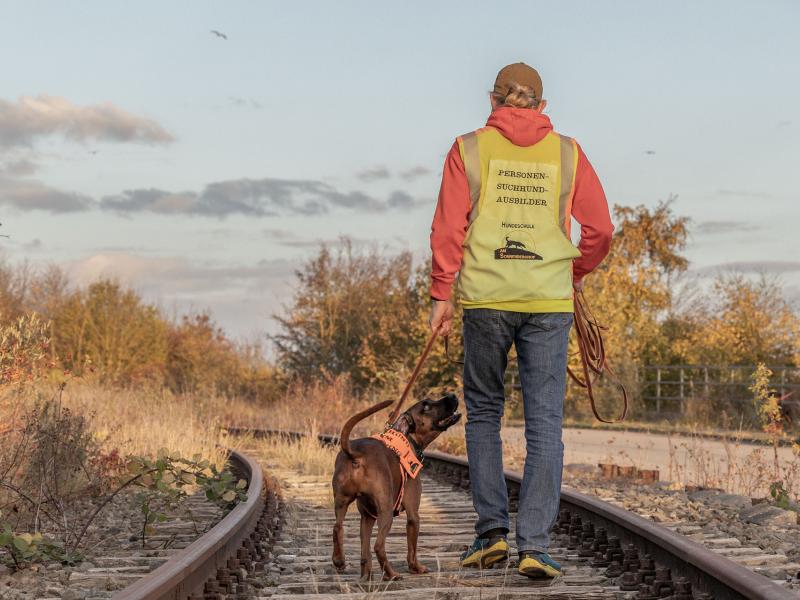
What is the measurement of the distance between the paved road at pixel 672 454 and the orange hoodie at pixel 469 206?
16.2ft

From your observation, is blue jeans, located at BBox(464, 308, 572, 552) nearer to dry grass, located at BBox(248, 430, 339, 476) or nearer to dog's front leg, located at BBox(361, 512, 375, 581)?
dog's front leg, located at BBox(361, 512, 375, 581)

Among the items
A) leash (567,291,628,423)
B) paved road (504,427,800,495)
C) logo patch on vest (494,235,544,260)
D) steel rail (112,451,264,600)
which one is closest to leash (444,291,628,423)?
leash (567,291,628,423)

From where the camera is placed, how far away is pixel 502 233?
16.5 feet

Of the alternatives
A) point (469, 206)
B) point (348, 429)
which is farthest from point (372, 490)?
point (469, 206)

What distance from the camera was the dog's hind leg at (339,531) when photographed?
199 inches

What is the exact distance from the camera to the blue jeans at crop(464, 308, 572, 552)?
510 centimetres

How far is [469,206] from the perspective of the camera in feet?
A: 16.6

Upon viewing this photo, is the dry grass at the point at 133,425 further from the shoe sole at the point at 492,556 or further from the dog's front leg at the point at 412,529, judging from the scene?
the shoe sole at the point at 492,556

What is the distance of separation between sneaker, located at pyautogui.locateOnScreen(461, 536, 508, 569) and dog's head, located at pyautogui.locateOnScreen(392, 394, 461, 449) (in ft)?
1.91

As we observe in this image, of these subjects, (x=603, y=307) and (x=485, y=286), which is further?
(x=603, y=307)

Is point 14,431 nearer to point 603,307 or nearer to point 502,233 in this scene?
point 502,233

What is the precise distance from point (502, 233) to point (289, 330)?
85.2 feet

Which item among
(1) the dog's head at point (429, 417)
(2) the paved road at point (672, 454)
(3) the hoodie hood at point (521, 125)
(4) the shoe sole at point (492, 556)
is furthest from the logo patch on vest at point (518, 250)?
(2) the paved road at point (672, 454)

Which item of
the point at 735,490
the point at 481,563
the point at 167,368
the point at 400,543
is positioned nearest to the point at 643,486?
the point at 735,490
